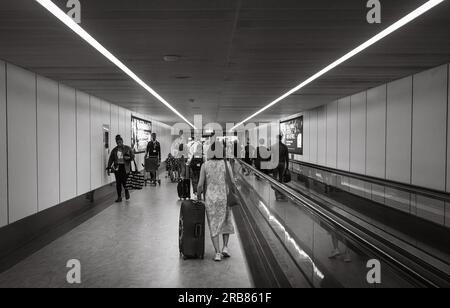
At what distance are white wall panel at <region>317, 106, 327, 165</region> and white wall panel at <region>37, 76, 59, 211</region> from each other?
33.3ft

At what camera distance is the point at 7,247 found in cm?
586

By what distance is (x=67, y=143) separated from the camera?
8.60 metres

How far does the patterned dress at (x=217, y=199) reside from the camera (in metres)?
5.29

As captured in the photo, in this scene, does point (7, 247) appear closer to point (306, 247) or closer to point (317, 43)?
point (306, 247)

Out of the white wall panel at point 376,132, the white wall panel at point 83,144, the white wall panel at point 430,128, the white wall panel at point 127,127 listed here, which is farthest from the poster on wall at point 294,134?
→ the white wall panel at point 83,144

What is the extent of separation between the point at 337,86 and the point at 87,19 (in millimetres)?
6867

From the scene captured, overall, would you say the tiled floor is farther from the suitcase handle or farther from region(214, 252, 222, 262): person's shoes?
the suitcase handle

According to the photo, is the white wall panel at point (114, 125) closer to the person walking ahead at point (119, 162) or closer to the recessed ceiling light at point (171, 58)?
the person walking ahead at point (119, 162)

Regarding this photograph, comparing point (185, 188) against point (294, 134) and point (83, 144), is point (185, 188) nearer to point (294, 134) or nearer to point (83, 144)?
point (83, 144)

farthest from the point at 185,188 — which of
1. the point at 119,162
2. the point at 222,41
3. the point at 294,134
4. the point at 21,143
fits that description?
the point at 294,134

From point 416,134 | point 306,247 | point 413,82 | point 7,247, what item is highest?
point 413,82

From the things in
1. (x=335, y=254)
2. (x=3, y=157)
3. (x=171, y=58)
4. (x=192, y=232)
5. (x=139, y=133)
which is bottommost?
(x=192, y=232)

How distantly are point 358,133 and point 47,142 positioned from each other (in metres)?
8.49
